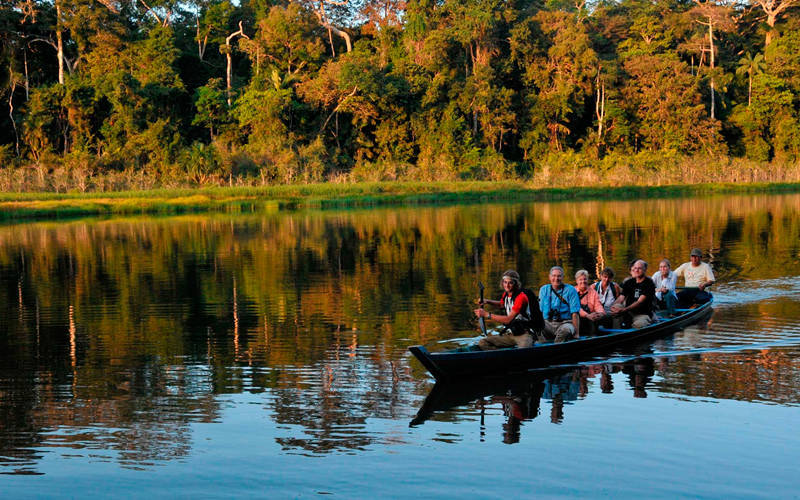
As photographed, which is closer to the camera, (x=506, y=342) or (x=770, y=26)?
(x=506, y=342)

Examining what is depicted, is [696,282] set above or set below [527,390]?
above

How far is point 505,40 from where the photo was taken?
61469 millimetres

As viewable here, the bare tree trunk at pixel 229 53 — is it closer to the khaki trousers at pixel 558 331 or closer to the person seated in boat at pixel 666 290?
the person seated in boat at pixel 666 290

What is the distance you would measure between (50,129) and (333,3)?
20.5m

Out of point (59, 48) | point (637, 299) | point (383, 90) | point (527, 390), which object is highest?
point (59, 48)

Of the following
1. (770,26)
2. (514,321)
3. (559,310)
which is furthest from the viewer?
(770,26)

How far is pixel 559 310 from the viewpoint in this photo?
38.9ft

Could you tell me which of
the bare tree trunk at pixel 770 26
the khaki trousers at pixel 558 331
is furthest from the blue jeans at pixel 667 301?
the bare tree trunk at pixel 770 26

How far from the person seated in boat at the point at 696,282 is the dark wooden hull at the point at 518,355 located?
9.81 ft

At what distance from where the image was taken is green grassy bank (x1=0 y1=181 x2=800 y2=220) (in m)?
45.5

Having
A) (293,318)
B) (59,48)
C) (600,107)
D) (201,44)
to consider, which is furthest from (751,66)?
(293,318)

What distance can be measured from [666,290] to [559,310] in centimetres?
395

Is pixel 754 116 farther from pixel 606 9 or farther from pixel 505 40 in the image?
pixel 505 40

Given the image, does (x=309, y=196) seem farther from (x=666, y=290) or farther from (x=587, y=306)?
(x=587, y=306)
